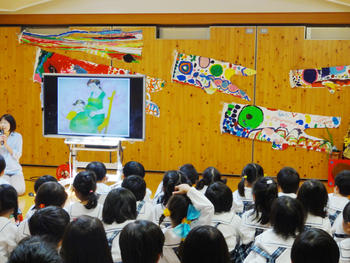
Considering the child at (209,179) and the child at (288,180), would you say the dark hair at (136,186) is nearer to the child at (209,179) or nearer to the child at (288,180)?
the child at (209,179)

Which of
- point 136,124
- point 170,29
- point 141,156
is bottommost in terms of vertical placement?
point 141,156

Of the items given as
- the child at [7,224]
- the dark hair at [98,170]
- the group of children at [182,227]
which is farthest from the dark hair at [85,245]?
the dark hair at [98,170]

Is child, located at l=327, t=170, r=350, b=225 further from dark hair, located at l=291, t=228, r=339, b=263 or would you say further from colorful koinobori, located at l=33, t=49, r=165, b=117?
colorful koinobori, located at l=33, t=49, r=165, b=117

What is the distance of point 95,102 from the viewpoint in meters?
5.39

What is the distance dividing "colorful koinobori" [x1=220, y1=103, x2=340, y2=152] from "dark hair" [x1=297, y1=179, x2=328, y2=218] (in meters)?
3.76

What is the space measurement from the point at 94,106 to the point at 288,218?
369 cm

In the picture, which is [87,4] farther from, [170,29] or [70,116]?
[70,116]

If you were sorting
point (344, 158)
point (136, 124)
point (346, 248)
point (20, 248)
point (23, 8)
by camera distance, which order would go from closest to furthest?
point (20, 248)
point (346, 248)
point (136, 124)
point (344, 158)
point (23, 8)

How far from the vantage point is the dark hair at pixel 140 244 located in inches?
→ 73.5

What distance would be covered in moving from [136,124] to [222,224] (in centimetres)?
285

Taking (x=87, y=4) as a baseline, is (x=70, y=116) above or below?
below

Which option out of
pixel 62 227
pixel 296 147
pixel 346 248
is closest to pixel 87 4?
pixel 296 147

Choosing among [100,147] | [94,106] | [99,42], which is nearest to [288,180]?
[100,147]

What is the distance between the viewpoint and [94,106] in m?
5.39
